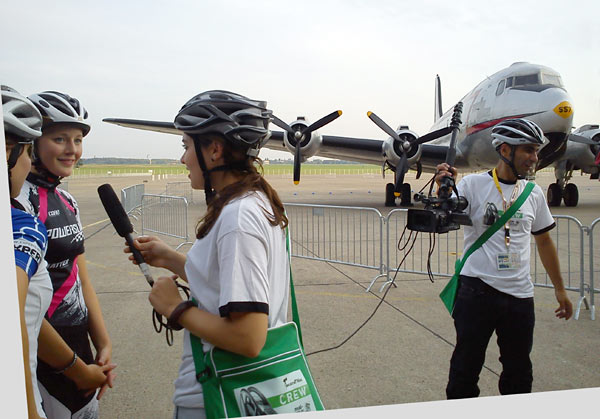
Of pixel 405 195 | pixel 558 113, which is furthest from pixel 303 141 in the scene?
pixel 558 113

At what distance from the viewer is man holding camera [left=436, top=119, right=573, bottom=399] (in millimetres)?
2551

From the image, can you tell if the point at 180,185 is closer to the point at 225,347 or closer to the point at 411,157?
the point at 411,157

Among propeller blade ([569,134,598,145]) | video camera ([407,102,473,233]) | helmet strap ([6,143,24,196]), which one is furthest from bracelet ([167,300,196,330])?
propeller blade ([569,134,598,145])

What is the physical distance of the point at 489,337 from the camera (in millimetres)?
2564

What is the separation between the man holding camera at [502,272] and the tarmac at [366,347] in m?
0.66

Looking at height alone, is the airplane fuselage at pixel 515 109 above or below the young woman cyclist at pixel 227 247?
above

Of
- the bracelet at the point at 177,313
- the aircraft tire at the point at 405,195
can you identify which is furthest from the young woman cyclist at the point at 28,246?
the aircraft tire at the point at 405,195

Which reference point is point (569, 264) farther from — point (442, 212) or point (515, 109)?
point (515, 109)

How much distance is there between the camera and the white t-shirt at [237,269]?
124cm

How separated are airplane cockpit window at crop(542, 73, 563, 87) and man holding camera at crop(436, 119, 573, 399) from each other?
36.8ft

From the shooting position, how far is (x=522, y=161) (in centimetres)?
268

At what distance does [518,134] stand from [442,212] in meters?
0.67

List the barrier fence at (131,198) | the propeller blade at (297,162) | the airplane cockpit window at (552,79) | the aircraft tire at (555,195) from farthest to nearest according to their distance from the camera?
the aircraft tire at (555,195), the propeller blade at (297,162), the airplane cockpit window at (552,79), the barrier fence at (131,198)

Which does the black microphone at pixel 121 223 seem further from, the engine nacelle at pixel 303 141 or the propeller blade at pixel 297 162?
the engine nacelle at pixel 303 141
